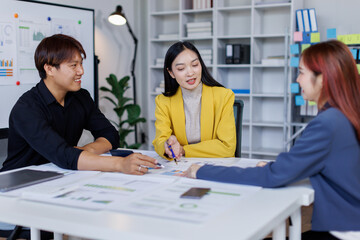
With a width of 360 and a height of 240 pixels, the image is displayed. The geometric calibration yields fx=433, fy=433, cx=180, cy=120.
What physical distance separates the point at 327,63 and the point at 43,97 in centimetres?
134

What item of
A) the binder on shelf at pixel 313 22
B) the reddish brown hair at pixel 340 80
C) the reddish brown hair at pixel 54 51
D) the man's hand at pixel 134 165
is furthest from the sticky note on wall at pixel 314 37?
the man's hand at pixel 134 165

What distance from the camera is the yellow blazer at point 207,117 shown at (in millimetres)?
2221

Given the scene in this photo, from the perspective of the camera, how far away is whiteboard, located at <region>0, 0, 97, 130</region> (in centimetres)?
329

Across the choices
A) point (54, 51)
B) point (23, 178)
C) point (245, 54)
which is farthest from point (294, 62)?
point (23, 178)

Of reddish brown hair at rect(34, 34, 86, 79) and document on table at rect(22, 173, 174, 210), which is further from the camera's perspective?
reddish brown hair at rect(34, 34, 86, 79)

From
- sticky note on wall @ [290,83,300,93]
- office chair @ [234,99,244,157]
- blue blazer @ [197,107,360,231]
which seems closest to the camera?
blue blazer @ [197,107,360,231]

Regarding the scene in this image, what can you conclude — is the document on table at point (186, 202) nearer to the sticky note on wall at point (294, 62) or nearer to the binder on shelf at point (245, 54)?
the sticky note on wall at point (294, 62)

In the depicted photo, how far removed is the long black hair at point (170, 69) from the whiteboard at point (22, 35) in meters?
1.54

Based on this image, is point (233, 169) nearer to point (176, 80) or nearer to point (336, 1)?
point (176, 80)

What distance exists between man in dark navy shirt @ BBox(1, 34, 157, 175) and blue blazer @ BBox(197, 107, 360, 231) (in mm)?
549

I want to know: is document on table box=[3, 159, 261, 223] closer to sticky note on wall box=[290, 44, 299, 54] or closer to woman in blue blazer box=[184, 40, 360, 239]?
woman in blue blazer box=[184, 40, 360, 239]

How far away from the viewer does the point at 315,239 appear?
1.54 metres

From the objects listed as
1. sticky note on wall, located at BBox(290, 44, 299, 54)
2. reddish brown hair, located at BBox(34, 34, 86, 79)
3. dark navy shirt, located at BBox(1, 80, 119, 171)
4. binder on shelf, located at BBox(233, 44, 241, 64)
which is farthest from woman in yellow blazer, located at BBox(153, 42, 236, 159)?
binder on shelf, located at BBox(233, 44, 241, 64)

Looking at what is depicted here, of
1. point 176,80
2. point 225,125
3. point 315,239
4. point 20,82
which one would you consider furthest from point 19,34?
point 315,239
